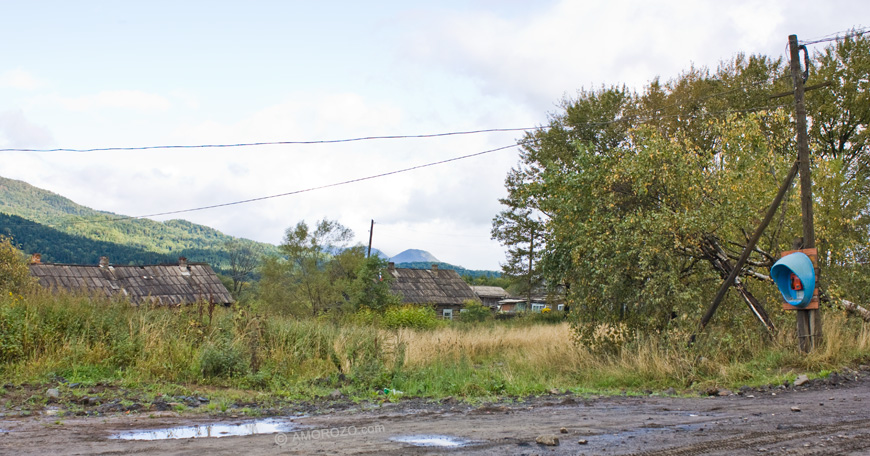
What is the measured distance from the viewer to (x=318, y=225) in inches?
1852

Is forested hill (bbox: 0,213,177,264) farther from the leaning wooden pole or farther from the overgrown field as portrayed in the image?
the leaning wooden pole

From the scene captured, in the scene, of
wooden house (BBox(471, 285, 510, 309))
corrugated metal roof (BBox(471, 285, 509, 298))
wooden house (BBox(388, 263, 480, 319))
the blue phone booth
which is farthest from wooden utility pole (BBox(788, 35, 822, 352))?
corrugated metal roof (BBox(471, 285, 509, 298))

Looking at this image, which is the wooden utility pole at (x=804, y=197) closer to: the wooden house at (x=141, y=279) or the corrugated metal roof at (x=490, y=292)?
the wooden house at (x=141, y=279)

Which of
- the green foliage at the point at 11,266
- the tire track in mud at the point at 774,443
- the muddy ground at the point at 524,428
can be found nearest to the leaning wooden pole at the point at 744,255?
the muddy ground at the point at 524,428

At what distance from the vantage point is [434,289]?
56.1 metres

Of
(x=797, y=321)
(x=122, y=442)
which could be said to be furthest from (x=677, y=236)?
(x=122, y=442)

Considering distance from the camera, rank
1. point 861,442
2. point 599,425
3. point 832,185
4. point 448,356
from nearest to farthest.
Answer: point 861,442 → point 599,425 → point 448,356 → point 832,185

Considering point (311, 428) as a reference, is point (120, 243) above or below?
above

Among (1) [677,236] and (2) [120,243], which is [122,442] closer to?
(1) [677,236]

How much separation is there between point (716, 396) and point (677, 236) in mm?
4396

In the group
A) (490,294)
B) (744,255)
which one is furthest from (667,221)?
(490,294)

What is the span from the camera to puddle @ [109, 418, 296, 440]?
6.02 metres

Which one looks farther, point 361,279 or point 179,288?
point 179,288

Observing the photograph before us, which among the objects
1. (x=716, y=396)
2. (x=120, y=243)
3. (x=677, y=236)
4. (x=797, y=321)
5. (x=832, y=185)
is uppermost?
(x=120, y=243)
